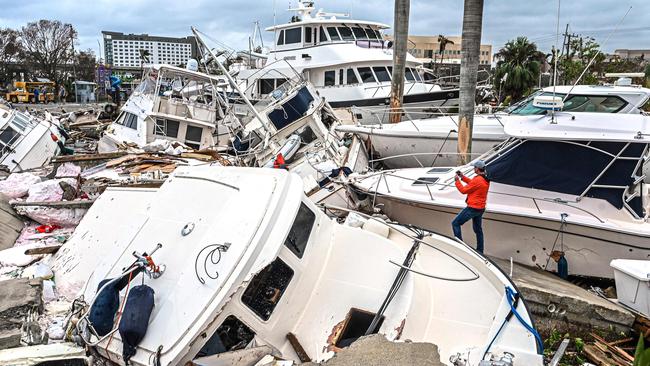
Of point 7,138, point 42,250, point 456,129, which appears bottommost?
point 42,250

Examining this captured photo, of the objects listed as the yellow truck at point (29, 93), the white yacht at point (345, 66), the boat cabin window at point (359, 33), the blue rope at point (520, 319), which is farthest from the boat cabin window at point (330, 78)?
the yellow truck at point (29, 93)

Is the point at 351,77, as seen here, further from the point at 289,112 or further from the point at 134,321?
the point at 134,321

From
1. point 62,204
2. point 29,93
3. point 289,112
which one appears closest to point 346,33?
point 289,112

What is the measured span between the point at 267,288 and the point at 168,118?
1162cm

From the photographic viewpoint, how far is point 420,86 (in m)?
17.6

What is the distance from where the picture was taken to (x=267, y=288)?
3945 millimetres

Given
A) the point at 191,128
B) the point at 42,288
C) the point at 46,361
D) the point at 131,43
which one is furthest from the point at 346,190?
the point at 131,43

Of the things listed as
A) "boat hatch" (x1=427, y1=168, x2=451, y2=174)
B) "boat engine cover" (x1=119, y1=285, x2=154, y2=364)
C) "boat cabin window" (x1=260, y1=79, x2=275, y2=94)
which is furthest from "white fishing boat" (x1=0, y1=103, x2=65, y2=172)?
"boat engine cover" (x1=119, y1=285, x2=154, y2=364)

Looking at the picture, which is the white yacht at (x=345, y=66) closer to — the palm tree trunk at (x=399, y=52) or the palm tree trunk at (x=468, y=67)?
the palm tree trunk at (x=399, y=52)

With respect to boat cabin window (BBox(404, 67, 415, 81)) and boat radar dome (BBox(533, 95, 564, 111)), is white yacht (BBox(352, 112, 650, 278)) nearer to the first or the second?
boat radar dome (BBox(533, 95, 564, 111))

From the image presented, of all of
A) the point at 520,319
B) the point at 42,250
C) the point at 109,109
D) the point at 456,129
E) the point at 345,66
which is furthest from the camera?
the point at 109,109

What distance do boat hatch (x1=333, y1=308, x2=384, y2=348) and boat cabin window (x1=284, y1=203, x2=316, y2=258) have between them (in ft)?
2.20

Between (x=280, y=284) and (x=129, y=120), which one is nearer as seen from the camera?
(x=280, y=284)

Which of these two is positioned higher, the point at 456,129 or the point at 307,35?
the point at 307,35
